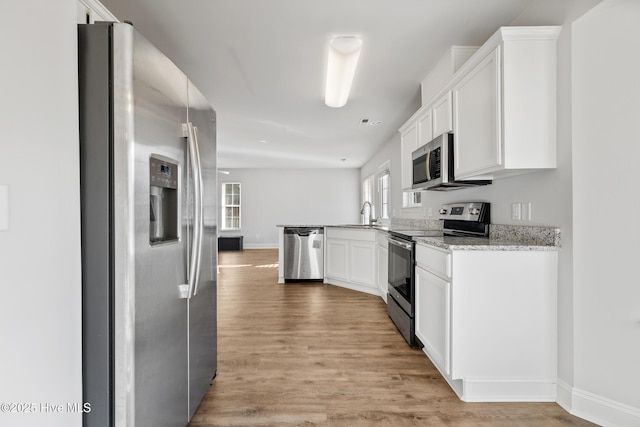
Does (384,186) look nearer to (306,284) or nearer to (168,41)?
(306,284)

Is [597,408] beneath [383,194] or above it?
beneath

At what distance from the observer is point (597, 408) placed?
5.38 feet

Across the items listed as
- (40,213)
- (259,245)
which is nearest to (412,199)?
(40,213)

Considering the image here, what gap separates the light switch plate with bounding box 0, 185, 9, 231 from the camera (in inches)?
33.8

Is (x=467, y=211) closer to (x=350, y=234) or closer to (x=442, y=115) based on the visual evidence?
(x=442, y=115)

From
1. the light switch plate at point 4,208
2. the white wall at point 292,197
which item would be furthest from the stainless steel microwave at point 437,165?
the white wall at point 292,197

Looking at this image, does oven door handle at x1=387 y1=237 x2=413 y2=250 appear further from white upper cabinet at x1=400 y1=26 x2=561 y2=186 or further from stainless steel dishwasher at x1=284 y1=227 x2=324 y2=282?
stainless steel dishwasher at x1=284 y1=227 x2=324 y2=282

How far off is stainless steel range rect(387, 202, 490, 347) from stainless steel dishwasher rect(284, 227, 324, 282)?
6.07 ft

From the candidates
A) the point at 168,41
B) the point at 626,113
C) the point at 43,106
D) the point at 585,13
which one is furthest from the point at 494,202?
the point at 168,41

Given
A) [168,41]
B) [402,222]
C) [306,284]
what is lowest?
[306,284]

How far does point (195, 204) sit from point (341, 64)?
6.08ft

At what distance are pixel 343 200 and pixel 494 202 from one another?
753 centimetres

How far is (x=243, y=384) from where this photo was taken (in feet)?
6.59

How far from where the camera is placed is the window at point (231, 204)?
9859 mm
